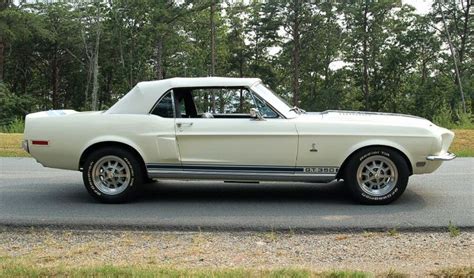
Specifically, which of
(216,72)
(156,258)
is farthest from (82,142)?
(216,72)

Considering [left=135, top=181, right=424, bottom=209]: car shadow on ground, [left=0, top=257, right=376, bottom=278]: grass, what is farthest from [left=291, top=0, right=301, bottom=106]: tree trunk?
[left=0, top=257, right=376, bottom=278]: grass

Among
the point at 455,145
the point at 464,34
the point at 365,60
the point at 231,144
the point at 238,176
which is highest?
the point at 464,34

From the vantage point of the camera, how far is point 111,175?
6918mm

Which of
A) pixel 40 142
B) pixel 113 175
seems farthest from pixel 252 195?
pixel 40 142

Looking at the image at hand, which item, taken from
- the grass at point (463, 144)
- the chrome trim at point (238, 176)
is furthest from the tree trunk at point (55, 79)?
the chrome trim at point (238, 176)

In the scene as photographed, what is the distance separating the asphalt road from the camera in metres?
5.91

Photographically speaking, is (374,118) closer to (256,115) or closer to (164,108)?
(256,115)

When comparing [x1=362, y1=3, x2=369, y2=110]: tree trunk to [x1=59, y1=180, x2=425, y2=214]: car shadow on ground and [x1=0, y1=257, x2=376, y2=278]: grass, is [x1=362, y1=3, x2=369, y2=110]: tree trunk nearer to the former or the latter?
[x1=59, y1=180, x2=425, y2=214]: car shadow on ground

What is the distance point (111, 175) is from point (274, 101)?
228 centimetres

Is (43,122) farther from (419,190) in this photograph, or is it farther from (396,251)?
(419,190)

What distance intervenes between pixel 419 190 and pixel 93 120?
457 cm

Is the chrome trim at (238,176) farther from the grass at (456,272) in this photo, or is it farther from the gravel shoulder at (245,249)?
the grass at (456,272)

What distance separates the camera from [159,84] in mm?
7133

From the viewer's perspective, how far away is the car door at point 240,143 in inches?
261
